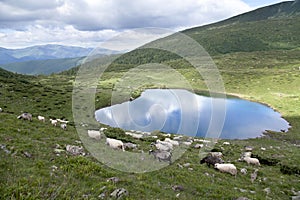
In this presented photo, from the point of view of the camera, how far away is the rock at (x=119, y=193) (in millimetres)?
9008

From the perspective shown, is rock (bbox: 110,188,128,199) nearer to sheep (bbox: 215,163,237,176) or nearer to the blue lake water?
sheep (bbox: 215,163,237,176)

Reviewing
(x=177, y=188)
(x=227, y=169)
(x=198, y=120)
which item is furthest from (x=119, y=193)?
(x=198, y=120)

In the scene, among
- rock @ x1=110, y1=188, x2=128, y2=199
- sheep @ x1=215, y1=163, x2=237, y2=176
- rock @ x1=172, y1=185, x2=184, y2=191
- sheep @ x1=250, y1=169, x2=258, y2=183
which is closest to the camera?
rock @ x1=110, y1=188, x2=128, y2=199

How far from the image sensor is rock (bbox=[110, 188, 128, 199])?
901 centimetres

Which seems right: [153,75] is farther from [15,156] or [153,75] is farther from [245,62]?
[15,156]

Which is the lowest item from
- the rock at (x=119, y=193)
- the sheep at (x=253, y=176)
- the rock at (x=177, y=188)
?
the sheep at (x=253, y=176)

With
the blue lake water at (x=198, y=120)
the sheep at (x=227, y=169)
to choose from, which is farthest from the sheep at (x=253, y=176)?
the blue lake water at (x=198, y=120)

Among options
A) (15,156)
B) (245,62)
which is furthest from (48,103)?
(245,62)

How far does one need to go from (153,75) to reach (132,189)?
384 feet

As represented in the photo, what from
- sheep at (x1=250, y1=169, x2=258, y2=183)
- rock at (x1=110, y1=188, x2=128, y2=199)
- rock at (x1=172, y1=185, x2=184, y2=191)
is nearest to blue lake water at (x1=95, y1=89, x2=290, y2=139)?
sheep at (x1=250, y1=169, x2=258, y2=183)

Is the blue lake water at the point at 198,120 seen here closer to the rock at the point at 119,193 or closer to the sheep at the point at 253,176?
the sheep at the point at 253,176

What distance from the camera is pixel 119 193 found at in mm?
9188

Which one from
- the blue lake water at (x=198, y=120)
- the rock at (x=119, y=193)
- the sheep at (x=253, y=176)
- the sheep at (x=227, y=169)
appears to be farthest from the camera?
the blue lake water at (x=198, y=120)

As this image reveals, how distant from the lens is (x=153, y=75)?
12600 cm
